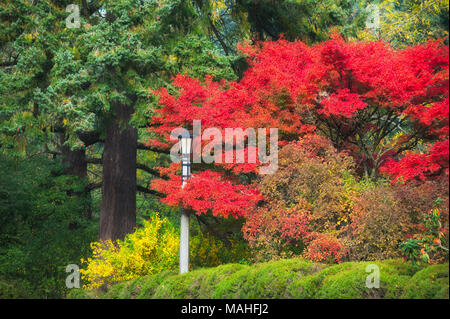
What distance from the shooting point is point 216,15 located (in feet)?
57.7

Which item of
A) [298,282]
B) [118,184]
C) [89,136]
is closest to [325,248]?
[298,282]

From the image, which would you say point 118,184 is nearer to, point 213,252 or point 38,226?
point 38,226

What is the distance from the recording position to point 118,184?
16.6 metres

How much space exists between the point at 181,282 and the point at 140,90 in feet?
19.0

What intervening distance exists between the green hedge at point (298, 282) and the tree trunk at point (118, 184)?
186 inches

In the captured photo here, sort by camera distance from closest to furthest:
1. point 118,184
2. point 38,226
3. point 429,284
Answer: point 429,284
point 118,184
point 38,226

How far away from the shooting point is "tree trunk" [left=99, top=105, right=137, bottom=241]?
650 inches

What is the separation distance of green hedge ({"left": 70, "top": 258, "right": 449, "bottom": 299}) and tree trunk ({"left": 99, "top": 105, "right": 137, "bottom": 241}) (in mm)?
4718

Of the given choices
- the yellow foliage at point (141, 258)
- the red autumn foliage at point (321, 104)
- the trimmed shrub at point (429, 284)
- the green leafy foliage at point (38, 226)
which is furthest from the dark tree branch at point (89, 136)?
the trimmed shrub at point (429, 284)

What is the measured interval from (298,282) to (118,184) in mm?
8592

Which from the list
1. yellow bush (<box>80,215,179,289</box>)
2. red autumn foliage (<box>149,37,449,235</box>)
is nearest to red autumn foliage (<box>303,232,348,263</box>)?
red autumn foliage (<box>149,37,449,235</box>)

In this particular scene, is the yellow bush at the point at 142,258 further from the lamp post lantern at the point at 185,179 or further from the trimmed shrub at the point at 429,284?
the trimmed shrub at the point at 429,284
